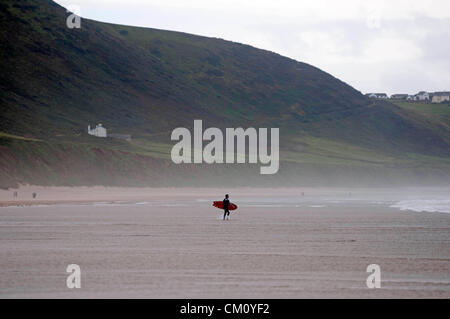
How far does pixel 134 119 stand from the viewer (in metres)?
148

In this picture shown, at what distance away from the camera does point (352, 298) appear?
14.0 metres

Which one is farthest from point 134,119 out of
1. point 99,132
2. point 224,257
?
point 224,257

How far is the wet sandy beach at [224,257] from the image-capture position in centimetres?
1493

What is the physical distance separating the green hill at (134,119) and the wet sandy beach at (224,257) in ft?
142

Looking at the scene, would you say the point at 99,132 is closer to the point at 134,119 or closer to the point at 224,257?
the point at 134,119

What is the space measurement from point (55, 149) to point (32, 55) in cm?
7812

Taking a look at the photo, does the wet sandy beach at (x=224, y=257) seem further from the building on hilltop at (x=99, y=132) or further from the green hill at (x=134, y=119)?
the building on hilltop at (x=99, y=132)

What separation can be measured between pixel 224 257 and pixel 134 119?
129 metres

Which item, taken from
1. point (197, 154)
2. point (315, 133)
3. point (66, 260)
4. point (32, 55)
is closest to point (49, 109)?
point (32, 55)

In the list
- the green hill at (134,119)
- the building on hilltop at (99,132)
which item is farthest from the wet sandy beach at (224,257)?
the building on hilltop at (99,132)

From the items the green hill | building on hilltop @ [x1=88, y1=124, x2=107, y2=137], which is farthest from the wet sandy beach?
building on hilltop @ [x1=88, y1=124, x2=107, y2=137]

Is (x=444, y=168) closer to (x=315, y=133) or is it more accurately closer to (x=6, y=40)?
(x=315, y=133)

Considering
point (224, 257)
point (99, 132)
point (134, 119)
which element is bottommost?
point (224, 257)

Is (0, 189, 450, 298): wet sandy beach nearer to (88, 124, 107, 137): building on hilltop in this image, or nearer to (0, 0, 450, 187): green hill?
(0, 0, 450, 187): green hill
